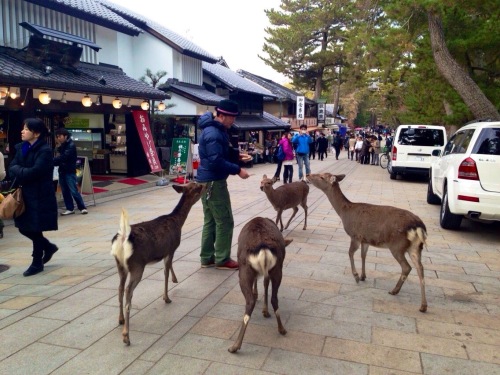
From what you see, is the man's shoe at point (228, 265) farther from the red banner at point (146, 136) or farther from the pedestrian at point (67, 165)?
the red banner at point (146, 136)

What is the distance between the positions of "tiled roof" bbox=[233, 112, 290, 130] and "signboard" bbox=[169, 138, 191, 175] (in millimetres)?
7125

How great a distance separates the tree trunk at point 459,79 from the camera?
10.8 m

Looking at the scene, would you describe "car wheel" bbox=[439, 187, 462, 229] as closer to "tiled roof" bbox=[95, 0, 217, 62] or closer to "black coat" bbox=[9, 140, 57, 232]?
"black coat" bbox=[9, 140, 57, 232]

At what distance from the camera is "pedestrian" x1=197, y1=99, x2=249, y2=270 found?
4.71 metres

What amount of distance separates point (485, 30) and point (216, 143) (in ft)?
35.0

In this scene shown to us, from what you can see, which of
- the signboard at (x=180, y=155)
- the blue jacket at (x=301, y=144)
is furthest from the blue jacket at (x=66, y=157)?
the blue jacket at (x=301, y=144)

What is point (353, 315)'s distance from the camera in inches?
151

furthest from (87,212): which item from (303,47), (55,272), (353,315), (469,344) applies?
(303,47)

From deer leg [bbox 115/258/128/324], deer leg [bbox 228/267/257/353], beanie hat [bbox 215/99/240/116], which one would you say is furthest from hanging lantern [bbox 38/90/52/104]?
deer leg [bbox 228/267/257/353]

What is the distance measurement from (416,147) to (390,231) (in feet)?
38.3

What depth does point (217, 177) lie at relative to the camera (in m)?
4.88

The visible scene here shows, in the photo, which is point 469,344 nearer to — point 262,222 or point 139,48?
point 262,222

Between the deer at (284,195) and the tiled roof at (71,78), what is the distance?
5.64 m

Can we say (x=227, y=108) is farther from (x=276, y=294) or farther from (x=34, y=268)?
(x=34, y=268)
